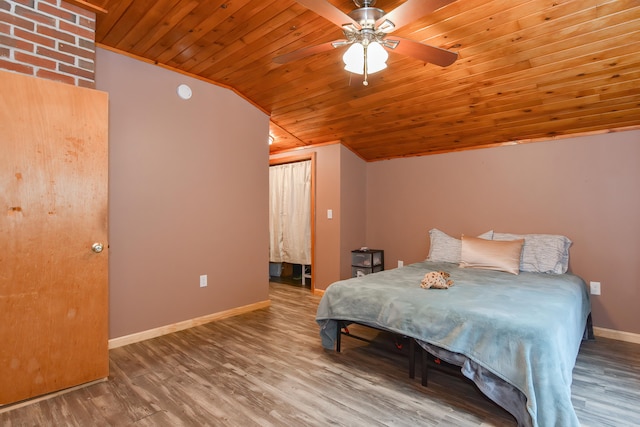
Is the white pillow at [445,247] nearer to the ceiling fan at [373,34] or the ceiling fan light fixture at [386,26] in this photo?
the ceiling fan at [373,34]

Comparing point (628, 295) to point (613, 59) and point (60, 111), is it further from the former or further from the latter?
point (60, 111)

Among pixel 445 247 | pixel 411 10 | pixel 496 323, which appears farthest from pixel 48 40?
pixel 445 247

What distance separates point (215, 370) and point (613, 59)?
3.50m

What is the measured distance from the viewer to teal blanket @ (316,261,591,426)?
5.63 feet

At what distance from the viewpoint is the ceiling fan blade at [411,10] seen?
5.08 feet

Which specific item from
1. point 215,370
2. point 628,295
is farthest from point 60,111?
point 628,295

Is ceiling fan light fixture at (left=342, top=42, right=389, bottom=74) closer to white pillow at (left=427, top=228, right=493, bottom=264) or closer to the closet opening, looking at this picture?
white pillow at (left=427, top=228, right=493, bottom=264)

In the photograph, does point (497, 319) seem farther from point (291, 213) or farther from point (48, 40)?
point (291, 213)

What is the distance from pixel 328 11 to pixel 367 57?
0.42 meters

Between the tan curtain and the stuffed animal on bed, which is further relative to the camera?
the tan curtain

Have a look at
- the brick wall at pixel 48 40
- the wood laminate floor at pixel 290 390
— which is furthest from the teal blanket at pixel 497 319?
the brick wall at pixel 48 40

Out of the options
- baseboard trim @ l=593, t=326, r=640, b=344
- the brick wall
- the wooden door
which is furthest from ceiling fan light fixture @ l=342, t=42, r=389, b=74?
baseboard trim @ l=593, t=326, r=640, b=344

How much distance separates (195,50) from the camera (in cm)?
299

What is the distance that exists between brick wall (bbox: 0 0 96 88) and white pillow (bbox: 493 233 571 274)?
390cm
